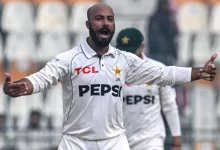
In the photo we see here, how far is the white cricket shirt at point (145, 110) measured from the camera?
7.89 meters

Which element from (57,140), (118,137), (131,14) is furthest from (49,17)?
(118,137)

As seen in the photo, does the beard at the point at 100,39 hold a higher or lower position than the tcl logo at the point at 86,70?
higher

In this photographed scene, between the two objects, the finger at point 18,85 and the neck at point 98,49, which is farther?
the neck at point 98,49

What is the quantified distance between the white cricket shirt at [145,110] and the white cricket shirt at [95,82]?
5.07ft

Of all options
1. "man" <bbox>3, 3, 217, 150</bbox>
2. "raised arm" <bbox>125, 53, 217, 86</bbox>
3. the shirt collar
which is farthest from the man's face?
"raised arm" <bbox>125, 53, 217, 86</bbox>

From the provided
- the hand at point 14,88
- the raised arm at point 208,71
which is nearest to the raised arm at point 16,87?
the hand at point 14,88

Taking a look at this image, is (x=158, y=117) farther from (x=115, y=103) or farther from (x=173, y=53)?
(x=173, y=53)

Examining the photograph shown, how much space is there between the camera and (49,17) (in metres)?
13.4

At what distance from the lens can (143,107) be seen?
7.91 meters

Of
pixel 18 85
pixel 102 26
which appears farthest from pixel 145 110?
pixel 18 85

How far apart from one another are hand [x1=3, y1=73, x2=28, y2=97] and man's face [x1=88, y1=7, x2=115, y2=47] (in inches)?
36.0

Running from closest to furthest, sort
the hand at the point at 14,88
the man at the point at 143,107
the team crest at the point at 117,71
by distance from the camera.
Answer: the hand at the point at 14,88
the team crest at the point at 117,71
the man at the point at 143,107

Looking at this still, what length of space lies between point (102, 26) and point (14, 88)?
1067 mm

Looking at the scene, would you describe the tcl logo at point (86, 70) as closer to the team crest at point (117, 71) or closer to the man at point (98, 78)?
the man at point (98, 78)
